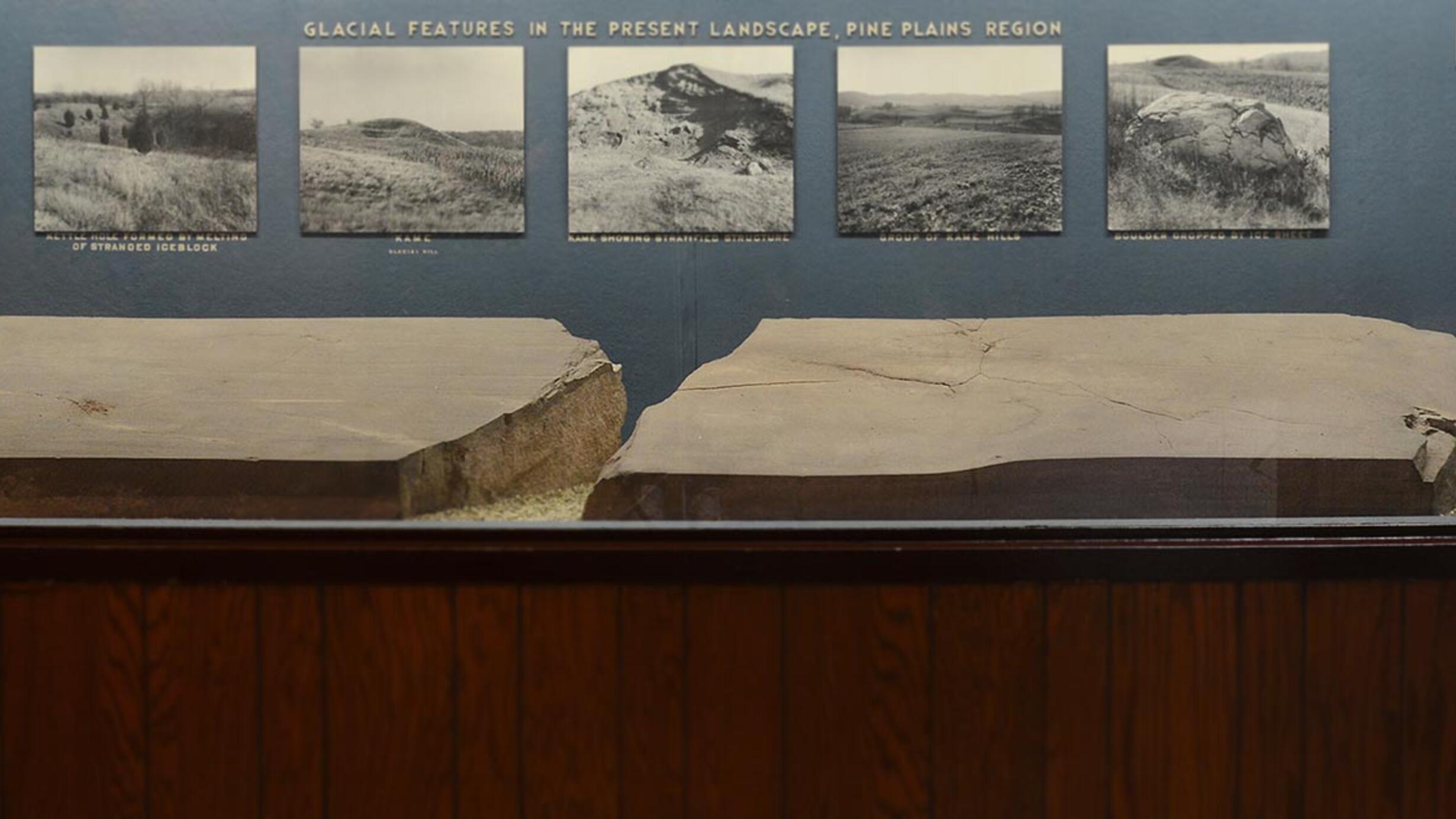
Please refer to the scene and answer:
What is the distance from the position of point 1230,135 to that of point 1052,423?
0.50 meters

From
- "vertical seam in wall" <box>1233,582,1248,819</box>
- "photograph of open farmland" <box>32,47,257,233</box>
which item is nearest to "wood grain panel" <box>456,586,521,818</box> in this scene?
"photograph of open farmland" <box>32,47,257,233</box>

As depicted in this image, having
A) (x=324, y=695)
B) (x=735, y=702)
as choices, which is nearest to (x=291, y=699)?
(x=324, y=695)

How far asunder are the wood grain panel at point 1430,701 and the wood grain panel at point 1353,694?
17mm

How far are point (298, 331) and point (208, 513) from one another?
0.96ft

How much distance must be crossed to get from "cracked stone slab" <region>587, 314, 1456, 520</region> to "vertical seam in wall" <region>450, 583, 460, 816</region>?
0.77 feet

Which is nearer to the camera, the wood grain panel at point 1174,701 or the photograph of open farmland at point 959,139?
the wood grain panel at point 1174,701

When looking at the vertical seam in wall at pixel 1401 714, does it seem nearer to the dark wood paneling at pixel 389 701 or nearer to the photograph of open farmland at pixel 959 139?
the photograph of open farmland at pixel 959 139

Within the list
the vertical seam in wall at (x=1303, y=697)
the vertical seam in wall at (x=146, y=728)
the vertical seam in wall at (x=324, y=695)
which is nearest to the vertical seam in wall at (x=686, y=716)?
the vertical seam in wall at (x=324, y=695)

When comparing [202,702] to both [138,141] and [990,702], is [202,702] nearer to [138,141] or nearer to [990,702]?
[138,141]

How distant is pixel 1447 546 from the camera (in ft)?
4.66

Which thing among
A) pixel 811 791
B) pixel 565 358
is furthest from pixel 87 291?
pixel 811 791

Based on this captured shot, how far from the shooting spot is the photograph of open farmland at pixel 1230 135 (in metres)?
1.49

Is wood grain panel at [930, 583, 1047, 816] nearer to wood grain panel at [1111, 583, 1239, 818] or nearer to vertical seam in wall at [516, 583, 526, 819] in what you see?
wood grain panel at [1111, 583, 1239, 818]

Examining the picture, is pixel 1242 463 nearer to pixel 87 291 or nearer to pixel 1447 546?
pixel 1447 546
